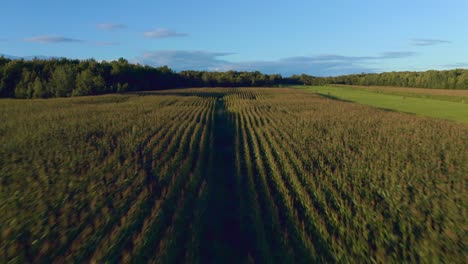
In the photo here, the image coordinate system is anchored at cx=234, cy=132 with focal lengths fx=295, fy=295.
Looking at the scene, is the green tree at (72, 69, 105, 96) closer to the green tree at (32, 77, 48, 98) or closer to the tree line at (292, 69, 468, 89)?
the green tree at (32, 77, 48, 98)

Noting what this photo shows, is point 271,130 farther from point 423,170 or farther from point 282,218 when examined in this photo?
point 282,218

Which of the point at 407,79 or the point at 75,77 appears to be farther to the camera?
the point at 407,79

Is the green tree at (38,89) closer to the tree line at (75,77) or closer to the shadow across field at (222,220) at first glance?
the tree line at (75,77)

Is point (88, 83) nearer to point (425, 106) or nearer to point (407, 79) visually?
point (425, 106)

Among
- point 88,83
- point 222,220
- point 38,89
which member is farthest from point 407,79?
point 222,220

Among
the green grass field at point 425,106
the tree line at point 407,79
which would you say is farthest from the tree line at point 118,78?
the green grass field at point 425,106
